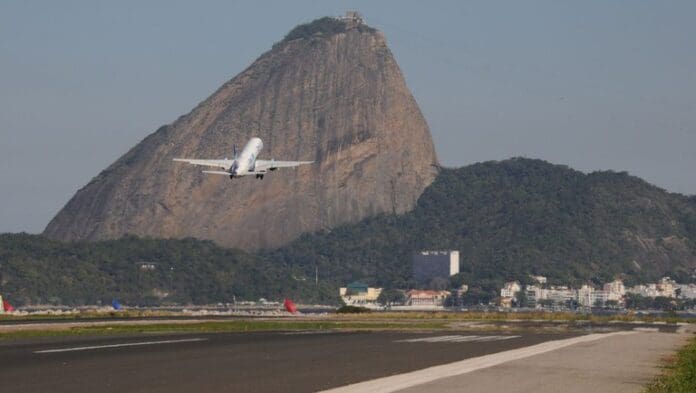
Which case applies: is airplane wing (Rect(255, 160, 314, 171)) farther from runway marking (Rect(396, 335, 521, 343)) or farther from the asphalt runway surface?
the asphalt runway surface

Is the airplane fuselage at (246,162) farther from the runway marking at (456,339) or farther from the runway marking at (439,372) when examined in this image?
the runway marking at (439,372)

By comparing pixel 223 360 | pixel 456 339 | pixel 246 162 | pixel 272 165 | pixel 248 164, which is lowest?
pixel 223 360

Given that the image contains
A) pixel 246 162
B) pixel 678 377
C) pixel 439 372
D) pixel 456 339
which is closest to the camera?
pixel 678 377

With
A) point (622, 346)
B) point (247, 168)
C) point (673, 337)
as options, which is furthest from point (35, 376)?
point (247, 168)

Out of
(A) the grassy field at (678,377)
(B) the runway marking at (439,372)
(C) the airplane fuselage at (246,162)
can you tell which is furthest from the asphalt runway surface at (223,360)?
(C) the airplane fuselage at (246,162)

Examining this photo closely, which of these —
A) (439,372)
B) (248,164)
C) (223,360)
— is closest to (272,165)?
(248,164)

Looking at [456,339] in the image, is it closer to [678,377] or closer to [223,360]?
[223,360]
